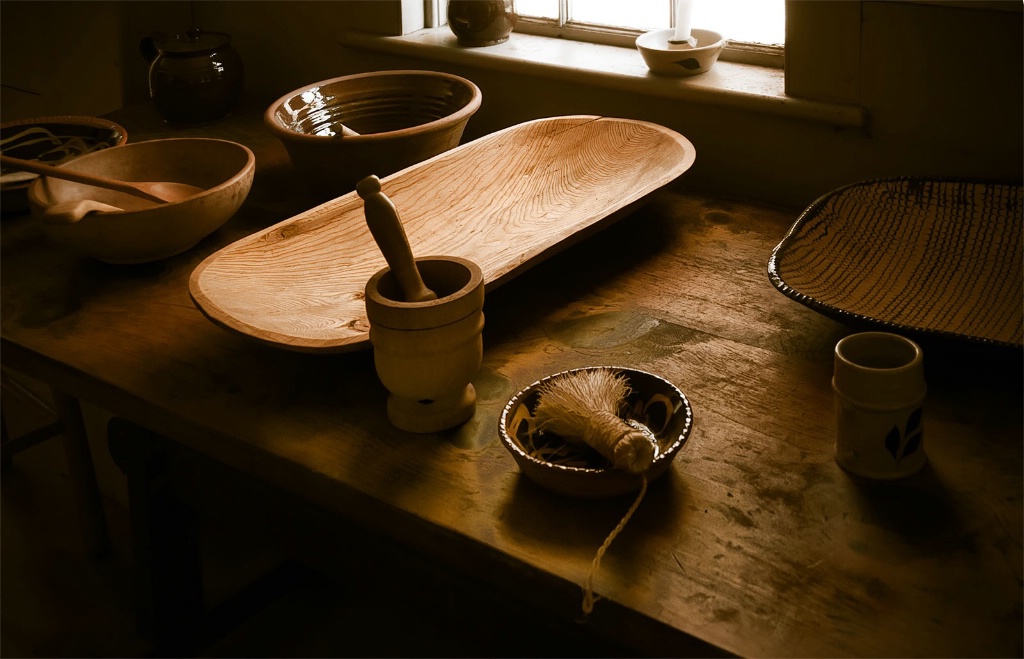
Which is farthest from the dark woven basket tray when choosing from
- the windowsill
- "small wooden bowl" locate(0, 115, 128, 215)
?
"small wooden bowl" locate(0, 115, 128, 215)

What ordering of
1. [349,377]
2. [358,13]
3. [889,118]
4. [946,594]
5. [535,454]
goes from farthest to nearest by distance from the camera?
[358,13] → [889,118] → [349,377] → [535,454] → [946,594]

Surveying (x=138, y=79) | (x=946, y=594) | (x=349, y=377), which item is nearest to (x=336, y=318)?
(x=349, y=377)

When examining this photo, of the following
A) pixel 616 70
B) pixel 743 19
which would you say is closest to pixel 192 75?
pixel 616 70

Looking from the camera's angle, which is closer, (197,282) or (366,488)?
(366,488)

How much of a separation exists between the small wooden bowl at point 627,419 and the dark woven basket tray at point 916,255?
0.64 ft

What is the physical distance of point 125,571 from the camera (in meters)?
1.85

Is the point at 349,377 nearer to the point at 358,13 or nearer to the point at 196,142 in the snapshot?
the point at 196,142

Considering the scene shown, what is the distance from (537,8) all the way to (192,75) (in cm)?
65

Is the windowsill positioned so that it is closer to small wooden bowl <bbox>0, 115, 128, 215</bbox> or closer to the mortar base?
small wooden bowl <bbox>0, 115, 128, 215</bbox>

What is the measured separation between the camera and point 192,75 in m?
1.65

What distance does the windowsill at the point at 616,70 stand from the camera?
133 centimetres

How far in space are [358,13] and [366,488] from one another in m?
1.21

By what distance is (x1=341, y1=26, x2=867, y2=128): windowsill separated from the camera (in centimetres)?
133

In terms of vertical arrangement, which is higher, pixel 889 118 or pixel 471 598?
pixel 889 118
